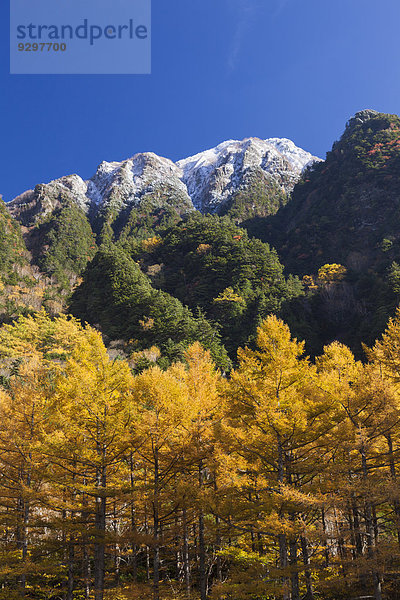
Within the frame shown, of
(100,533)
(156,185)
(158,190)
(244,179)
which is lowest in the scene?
(100,533)

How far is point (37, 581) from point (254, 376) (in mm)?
12955

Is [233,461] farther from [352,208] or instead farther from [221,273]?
[352,208]

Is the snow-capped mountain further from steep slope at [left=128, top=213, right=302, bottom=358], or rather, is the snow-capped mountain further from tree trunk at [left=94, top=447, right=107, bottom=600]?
tree trunk at [left=94, top=447, right=107, bottom=600]

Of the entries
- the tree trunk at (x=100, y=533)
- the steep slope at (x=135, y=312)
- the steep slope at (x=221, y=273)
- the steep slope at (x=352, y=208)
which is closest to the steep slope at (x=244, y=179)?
the steep slope at (x=352, y=208)

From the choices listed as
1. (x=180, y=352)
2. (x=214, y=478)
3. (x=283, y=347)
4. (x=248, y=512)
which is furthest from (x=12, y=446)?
(x=180, y=352)

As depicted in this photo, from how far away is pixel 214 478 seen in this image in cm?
1247

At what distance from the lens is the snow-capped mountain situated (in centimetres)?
9847

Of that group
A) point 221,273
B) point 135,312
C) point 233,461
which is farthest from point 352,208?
point 233,461

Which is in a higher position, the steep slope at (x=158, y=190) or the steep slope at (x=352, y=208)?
the steep slope at (x=158, y=190)

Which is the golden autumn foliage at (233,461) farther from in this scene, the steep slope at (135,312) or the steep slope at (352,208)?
the steep slope at (352,208)

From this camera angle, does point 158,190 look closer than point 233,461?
No

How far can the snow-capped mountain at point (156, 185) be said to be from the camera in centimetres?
9847

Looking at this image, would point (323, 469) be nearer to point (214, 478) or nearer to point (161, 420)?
point (214, 478)

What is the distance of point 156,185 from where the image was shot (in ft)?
357
